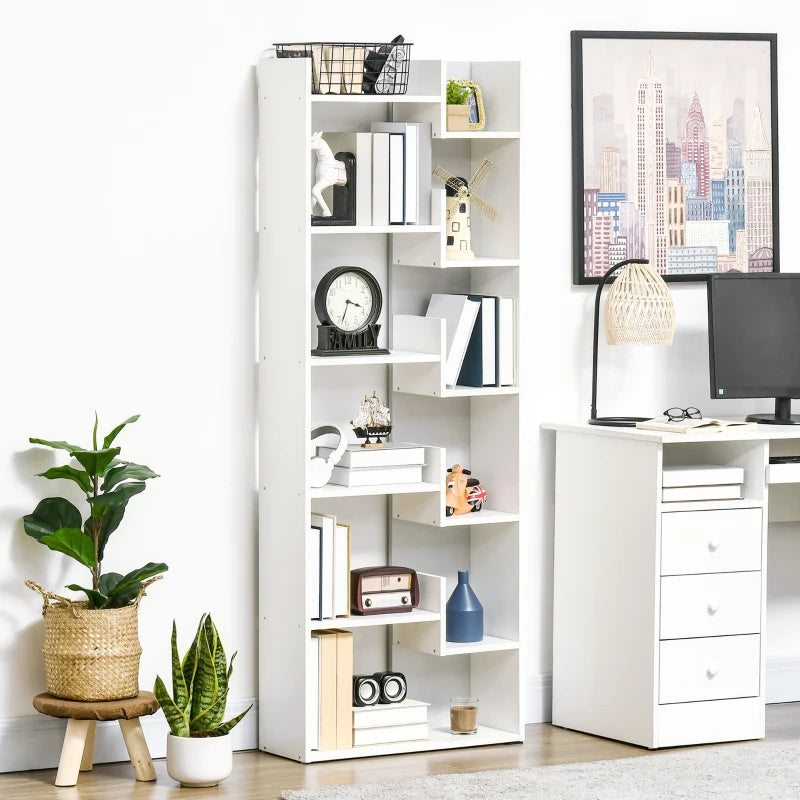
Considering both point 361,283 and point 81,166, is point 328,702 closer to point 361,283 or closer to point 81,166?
point 361,283

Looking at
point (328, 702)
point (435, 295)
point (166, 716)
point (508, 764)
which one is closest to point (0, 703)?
point (166, 716)

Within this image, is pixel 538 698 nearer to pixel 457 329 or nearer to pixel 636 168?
pixel 457 329

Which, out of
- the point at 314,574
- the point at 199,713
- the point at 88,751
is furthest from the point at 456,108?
the point at 88,751

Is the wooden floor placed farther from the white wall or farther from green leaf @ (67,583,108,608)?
green leaf @ (67,583,108,608)

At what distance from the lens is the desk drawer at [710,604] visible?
3.98 m

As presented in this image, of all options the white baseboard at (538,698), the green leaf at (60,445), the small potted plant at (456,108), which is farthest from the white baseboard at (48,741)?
the small potted plant at (456,108)

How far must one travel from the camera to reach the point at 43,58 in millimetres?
3816

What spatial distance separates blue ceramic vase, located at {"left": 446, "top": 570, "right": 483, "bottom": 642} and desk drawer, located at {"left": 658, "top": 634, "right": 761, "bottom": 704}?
0.52 meters

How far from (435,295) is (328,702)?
3.74 feet

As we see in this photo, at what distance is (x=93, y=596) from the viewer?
372cm

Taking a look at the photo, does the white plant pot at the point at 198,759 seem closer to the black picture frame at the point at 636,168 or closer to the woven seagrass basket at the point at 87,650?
the woven seagrass basket at the point at 87,650

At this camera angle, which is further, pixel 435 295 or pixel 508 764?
pixel 435 295

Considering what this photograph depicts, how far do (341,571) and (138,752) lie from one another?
0.68 meters

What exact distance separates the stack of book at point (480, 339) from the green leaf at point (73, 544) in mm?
1048
